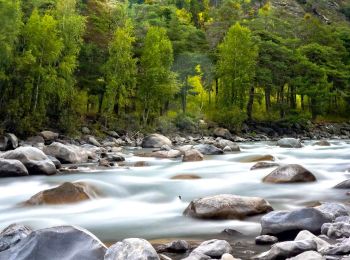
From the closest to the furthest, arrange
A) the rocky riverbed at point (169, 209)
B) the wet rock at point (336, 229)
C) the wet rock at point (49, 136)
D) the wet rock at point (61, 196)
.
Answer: the rocky riverbed at point (169, 209)
the wet rock at point (336, 229)
the wet rock at point (61, 196)
the wet rock at point (49, 136)

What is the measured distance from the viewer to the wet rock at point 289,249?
7.23 metres

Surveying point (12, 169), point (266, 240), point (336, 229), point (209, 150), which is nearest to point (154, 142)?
point (209, 150)

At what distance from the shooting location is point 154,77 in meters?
45.6

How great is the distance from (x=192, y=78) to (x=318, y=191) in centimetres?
4351

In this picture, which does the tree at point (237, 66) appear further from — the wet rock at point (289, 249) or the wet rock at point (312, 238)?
the wet rock at point (289, 249)

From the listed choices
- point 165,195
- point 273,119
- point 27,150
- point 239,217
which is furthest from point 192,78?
point 239,217

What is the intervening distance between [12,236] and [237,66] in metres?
47.7

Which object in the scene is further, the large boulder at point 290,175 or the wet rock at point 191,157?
the wet rock at point 191,157

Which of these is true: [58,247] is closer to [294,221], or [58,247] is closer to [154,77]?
[294,221]

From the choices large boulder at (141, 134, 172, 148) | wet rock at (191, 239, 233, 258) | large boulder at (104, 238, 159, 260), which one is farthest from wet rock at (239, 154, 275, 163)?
large boulder at (104, 238, 159, 260)

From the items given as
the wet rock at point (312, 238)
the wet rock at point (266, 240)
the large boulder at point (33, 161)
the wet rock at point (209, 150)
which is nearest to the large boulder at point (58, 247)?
the wet rock at point (266, 240)

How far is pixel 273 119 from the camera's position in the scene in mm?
57375

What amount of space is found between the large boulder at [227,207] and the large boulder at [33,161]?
8.26m

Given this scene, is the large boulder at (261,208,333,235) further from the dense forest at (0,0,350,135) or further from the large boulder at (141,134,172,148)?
the dense forest at (0,0,350,135)
